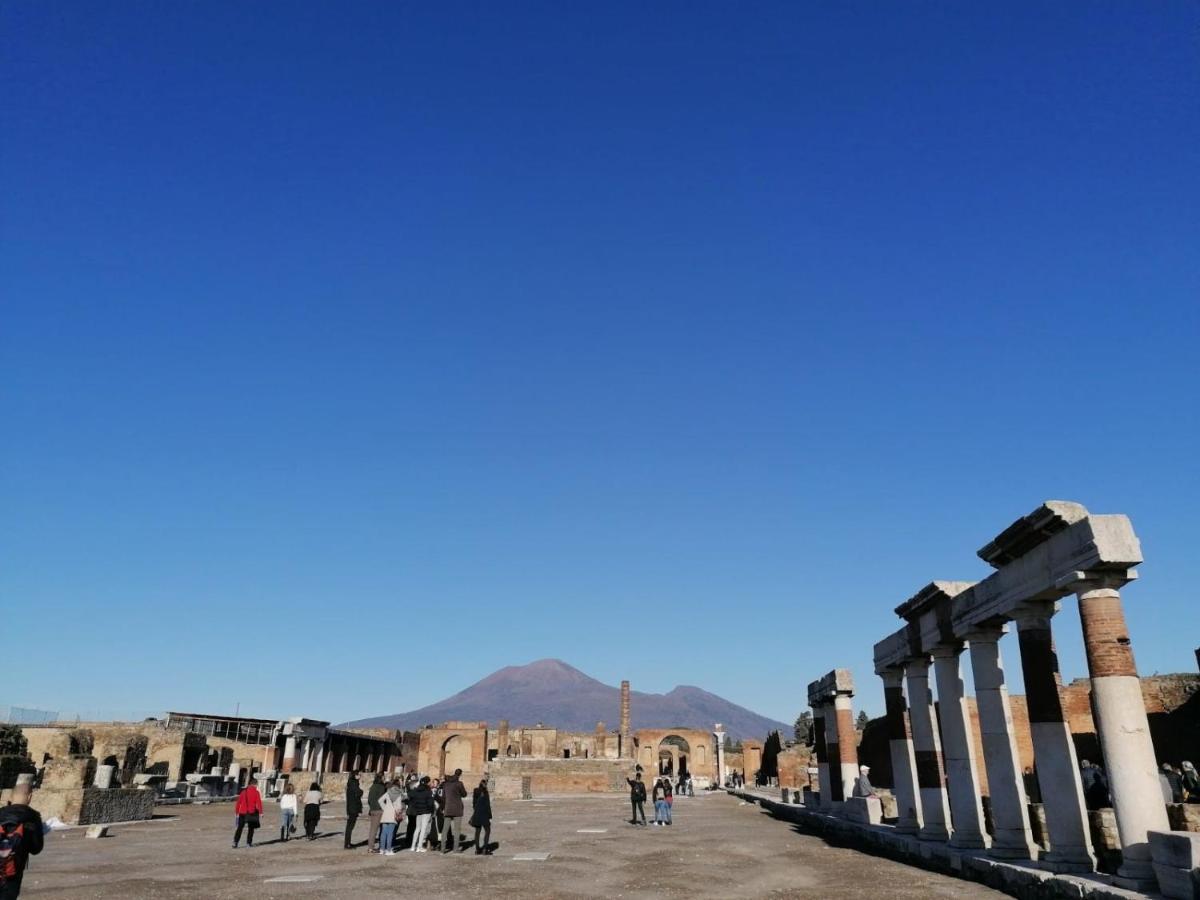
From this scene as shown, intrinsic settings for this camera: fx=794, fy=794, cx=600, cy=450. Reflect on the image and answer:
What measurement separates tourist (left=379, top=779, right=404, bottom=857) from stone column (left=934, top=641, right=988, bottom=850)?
11.6 m

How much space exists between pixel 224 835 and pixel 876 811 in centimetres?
1807

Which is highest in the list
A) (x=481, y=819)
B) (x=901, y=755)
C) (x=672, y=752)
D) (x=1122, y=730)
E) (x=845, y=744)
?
(x=1122, y=730)

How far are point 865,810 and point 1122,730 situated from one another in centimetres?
1230

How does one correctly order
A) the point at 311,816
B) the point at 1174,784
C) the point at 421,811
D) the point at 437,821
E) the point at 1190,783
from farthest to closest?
the point at 311,816, the point at 1190,783, the point at 437,821, the point at 421,811, the point at 1174,784

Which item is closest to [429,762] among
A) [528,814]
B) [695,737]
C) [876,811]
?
[695,737]

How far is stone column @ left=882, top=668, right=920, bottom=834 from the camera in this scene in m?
18.7

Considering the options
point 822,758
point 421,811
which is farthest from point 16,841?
point 822,758

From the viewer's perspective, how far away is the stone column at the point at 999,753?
13.6m

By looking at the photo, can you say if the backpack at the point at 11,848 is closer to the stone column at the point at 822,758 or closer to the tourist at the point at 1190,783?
the tourist at the point at 1190,783

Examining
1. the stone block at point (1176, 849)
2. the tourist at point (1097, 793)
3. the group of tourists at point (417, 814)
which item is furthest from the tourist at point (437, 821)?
the tourist at point (1097, 793)

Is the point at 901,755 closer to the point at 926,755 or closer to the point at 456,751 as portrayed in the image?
the point at 926,755

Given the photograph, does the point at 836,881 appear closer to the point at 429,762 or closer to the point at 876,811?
the point at 876,811

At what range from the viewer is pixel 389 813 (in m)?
17.4

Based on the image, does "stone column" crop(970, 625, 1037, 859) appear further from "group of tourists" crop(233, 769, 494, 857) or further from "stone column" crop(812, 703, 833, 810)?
"stone column" crop(812, 703, 833, 810)
